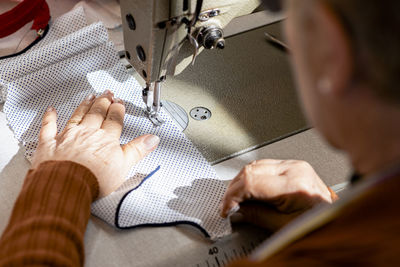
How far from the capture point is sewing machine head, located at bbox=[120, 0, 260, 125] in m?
0.94

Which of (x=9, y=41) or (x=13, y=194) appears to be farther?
(x=9, y=41)

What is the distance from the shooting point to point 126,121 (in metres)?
1.20

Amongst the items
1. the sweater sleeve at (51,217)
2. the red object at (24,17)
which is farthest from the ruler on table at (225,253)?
the red object at (24,17)

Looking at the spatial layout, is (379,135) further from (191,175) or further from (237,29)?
(237,29)

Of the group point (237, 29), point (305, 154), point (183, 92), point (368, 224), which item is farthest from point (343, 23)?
point (237, 29)

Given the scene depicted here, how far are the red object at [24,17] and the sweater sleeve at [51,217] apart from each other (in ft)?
2.20

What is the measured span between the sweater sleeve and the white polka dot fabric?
0.28ft

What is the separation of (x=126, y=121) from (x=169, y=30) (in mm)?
323

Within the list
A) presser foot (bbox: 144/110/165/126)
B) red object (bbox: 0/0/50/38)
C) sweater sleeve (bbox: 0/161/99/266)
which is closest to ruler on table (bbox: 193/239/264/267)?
sweater sleeve (bbox: 0/161/99/266)

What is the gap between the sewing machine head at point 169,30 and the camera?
0.94 m

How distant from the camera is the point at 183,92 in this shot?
1.33m

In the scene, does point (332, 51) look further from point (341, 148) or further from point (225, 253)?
point (225, 253)

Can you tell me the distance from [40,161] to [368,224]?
737 mm

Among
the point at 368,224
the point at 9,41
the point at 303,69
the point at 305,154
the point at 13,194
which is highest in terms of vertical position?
the point at 303,69
